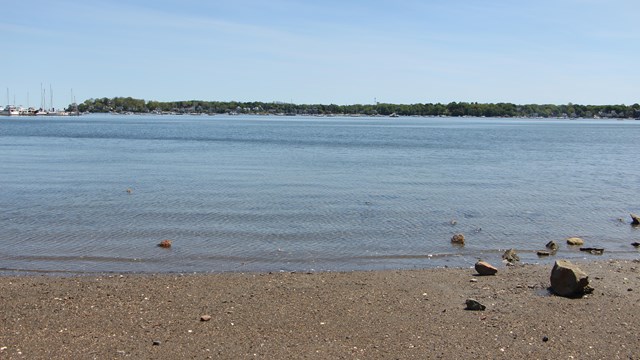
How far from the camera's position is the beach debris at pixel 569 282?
11.9 meters

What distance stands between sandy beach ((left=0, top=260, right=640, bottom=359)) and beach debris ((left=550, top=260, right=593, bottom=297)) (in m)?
0.19

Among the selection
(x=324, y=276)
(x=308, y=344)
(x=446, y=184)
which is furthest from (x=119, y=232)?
(x=446, y=184)

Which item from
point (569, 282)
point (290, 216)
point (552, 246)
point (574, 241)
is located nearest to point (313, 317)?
point (569, 282)

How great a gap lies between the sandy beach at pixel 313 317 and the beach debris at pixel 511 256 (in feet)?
6.80

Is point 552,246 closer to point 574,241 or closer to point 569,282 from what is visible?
point 574,241

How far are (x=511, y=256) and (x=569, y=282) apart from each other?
12.8 ft

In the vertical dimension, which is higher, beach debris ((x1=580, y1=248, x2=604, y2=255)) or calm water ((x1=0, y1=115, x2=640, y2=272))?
beach debris ((x1=580, y1=248, x2=604, y2=255))

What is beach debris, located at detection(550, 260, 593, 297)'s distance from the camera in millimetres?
11891

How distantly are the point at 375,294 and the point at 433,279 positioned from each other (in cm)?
183

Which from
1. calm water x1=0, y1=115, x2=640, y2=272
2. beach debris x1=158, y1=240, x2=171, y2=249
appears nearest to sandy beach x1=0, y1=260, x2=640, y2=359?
calm water x1=0, y1=115, x2=640, y2=272

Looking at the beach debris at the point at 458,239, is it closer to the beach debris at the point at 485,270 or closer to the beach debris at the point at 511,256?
the beach debris at the point at 511,256

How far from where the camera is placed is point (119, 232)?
1850cm

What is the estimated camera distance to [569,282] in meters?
11.9

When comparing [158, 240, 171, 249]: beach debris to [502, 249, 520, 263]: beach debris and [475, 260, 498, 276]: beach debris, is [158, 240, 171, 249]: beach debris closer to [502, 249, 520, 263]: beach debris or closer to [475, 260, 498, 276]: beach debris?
[475, 260, 498, 276]: beach debris
